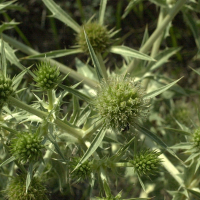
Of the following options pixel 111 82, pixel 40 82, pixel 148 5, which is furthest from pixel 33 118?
pixel 148 5

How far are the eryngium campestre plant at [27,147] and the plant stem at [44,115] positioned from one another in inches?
7.4

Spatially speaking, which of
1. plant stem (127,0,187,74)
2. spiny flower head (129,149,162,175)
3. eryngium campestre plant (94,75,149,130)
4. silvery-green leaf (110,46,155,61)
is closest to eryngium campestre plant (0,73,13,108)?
eryngium campestre plant (94,75,149,130)

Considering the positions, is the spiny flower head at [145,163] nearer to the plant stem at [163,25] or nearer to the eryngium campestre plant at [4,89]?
the eryngium campestre plant at [4,89]

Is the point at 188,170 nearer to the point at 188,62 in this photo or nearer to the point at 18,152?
the point at 18,152

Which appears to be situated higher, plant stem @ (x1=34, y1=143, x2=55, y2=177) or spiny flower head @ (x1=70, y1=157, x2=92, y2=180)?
spiny flower head @ (x1=70, y1=157, x2=92, y2=180)

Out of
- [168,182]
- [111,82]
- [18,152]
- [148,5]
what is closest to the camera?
[18,152]

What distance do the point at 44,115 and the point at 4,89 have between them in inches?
16.2

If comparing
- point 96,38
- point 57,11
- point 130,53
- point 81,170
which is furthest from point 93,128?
point 57,11

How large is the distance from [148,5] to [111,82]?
3.05m

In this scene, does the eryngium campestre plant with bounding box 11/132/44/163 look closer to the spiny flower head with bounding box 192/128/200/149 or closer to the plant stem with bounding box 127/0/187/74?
the spiny flower head with bounding box 192/128/200/149

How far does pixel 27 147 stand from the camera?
6.21 ft

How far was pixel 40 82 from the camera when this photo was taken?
6.59 ft

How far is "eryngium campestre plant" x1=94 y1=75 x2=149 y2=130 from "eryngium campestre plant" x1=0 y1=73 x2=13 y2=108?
69 centimetres

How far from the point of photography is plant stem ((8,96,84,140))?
1938 mm
